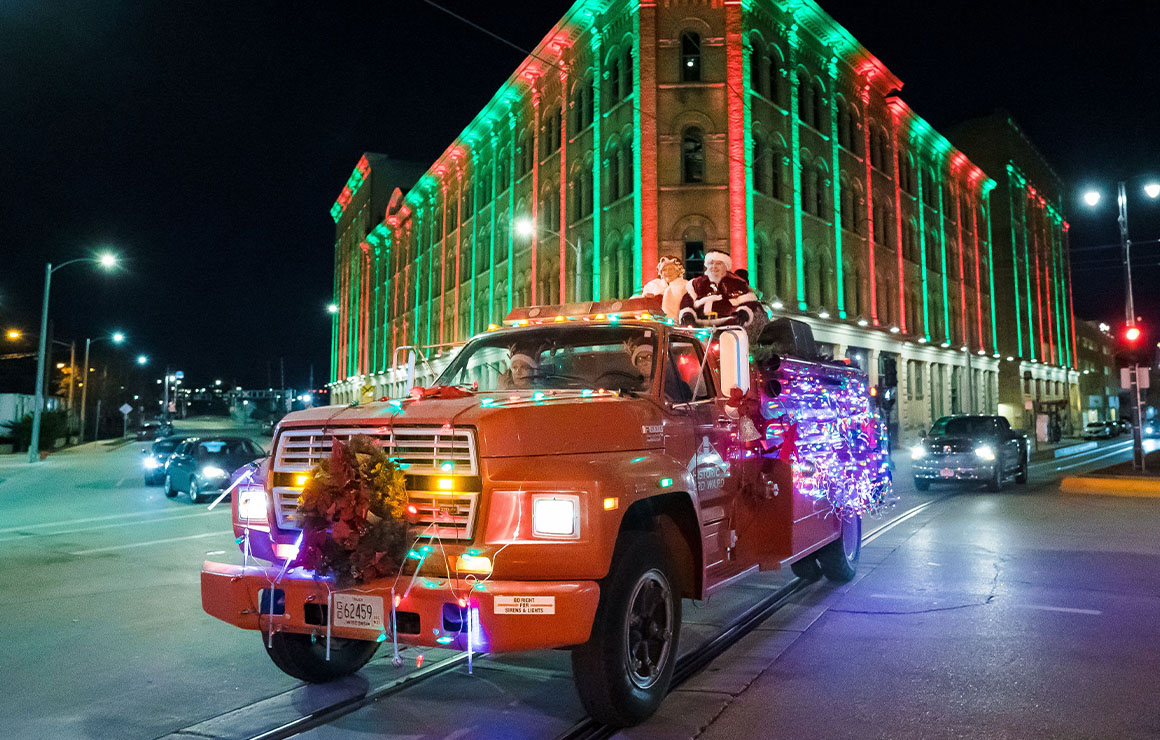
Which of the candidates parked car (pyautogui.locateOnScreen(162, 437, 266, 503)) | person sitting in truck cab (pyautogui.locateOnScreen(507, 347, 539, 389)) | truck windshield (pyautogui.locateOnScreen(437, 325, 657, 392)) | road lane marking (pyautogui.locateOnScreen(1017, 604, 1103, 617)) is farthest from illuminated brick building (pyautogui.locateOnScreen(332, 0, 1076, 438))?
person sitting in truck cab (pyautogui.locateOnScreen(507, 347, 539, 389))

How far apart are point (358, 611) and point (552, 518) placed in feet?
3.47

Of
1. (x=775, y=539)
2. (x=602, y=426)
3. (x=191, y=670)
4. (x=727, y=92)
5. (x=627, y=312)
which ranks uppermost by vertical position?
(x=727, y=92)

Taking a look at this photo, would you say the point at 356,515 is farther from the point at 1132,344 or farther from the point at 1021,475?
the point at 1132,344

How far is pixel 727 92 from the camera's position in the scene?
2839 centimetres

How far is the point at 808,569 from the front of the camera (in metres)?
8.47

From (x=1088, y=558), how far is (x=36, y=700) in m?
10.5

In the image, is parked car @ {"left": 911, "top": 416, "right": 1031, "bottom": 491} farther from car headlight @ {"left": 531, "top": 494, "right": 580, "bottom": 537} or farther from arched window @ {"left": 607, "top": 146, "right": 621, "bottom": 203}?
car headlight @ {"left": 531, "top": 494, "right": 580, "bottom": 537}

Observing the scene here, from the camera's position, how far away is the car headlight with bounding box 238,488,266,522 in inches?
191

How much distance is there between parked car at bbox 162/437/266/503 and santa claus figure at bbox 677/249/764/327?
13.2 m

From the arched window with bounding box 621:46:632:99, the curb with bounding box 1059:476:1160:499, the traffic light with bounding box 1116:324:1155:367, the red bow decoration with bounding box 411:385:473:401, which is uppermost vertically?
the arched window with bounding box 621:46:632:99

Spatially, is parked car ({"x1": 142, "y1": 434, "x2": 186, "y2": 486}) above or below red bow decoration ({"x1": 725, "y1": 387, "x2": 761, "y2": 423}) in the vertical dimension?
below

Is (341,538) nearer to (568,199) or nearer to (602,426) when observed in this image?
(602,426)

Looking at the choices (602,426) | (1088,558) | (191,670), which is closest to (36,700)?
(191,670)

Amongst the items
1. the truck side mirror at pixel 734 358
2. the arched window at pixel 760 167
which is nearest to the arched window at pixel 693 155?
the arched window at pixel 760 167
